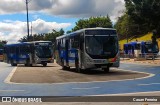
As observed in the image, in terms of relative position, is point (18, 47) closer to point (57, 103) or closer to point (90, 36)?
point (90, 36)

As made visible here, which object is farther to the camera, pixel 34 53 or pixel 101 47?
pixel 34 53

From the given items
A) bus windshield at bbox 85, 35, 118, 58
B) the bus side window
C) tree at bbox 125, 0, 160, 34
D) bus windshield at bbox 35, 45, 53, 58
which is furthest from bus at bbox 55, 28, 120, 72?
bus windshield at bbox 35, 45, 53, 58

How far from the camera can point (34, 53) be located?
5150 centimetres

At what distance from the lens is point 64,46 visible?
37.6 m

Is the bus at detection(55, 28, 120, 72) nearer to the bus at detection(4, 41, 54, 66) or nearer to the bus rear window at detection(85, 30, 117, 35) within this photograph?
the bus rear window at detection(85, 30, 117, 35)

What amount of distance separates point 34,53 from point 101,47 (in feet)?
73.9

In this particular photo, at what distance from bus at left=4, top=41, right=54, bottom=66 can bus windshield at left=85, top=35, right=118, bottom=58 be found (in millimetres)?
21599

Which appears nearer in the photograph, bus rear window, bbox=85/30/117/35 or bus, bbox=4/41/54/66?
bus rear window, bbox=85/30/117/35

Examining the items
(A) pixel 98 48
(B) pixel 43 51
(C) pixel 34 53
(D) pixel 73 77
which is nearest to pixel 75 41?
(A) pixel 98 48

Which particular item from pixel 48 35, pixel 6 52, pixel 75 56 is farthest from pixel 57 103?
pixel 48 35

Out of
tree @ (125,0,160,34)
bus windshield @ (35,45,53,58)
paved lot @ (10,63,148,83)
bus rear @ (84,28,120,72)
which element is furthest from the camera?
bus windshield @ (35,45,53,58)

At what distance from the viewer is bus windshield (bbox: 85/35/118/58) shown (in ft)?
98.3

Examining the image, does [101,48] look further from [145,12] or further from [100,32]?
[145,12]

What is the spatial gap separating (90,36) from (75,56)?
10.8 ft
